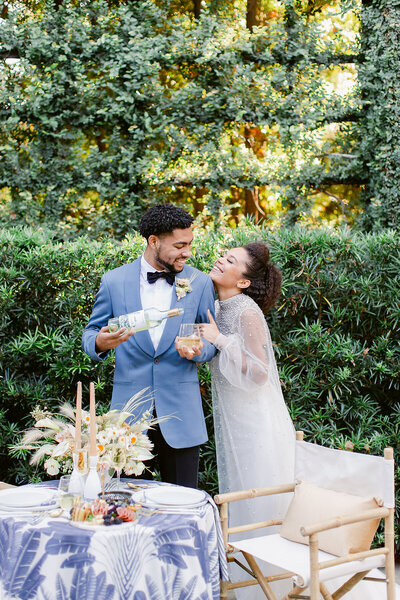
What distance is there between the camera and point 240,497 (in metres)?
3.09

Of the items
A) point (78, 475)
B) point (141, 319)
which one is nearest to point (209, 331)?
point (141, 319)

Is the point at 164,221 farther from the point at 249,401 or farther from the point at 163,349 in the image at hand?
the point at 249,401

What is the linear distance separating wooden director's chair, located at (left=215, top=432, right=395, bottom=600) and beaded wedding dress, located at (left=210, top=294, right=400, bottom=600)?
24 centimetres

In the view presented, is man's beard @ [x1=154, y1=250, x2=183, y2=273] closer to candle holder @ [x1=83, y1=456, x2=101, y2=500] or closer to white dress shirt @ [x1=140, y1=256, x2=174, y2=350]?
white dress shirt @ [x1=140, y1=256, x2=174, y2=350]

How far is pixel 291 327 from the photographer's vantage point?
4.70 m

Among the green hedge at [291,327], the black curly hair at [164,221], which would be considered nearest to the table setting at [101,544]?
the black curly hair at [164,221]

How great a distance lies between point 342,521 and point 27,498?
1330 millimetres

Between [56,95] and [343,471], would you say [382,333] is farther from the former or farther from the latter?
[56,95]

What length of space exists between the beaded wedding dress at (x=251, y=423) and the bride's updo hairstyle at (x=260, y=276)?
11cm

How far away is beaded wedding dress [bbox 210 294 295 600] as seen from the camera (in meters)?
3.46

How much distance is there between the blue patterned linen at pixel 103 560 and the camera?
2.18m

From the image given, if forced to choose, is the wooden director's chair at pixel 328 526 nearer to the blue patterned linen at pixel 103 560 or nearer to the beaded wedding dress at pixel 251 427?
the beaded wedding dress at pixel 251 427

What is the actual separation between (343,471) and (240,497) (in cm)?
55

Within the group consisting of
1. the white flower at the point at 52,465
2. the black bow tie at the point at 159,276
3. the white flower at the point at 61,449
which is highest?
the black bow tie at the point at 159,276
